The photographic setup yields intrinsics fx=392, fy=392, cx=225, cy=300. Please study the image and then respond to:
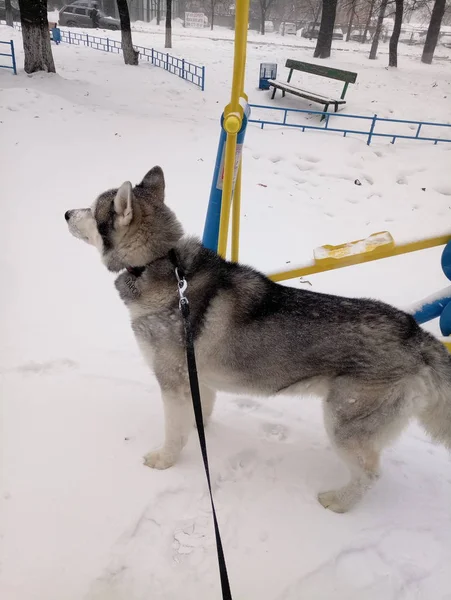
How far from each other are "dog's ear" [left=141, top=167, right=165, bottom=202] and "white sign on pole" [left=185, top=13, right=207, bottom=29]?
118ft

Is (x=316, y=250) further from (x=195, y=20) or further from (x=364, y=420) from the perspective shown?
(x=195, y=20)

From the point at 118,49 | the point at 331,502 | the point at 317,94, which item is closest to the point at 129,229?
the point at 331,502

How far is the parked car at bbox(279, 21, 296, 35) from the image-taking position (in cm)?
3356

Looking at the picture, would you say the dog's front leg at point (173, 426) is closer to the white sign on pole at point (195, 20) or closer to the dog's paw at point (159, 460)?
the dog's paw at point (159, 460)

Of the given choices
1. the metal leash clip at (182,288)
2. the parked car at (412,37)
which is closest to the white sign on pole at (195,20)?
the parked car at (412,37)

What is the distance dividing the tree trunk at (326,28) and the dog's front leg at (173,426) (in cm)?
2176

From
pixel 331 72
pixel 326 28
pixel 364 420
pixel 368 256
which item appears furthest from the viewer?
pixel 326 28

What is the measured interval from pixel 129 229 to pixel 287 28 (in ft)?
129

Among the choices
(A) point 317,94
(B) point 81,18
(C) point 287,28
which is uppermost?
(C) point 287,28

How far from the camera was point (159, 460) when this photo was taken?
2.77m

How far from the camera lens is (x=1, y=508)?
2412 mm

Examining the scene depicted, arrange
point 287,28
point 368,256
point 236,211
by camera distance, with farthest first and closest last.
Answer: point 287,28, point 236,211, point 368,256

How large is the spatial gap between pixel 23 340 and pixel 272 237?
428 centimetres

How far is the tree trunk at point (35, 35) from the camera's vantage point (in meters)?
10.2
